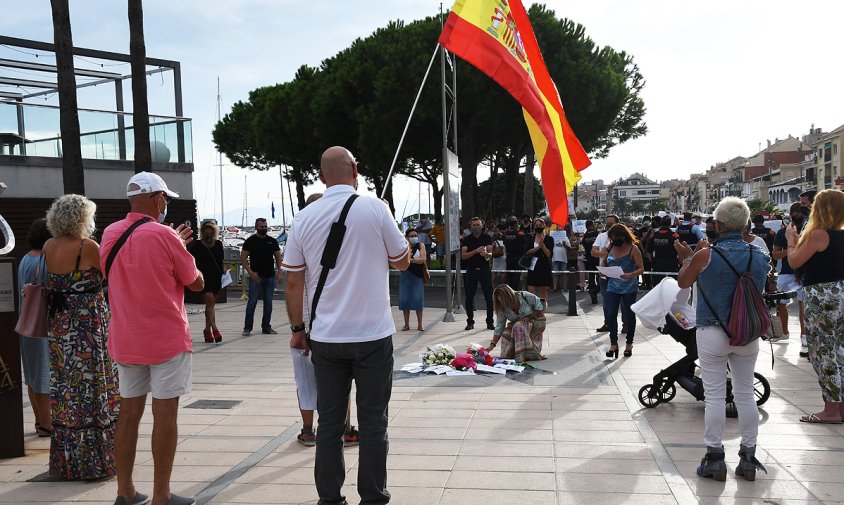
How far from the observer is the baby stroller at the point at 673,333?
661 centimetres

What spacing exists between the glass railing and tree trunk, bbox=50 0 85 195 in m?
3.37

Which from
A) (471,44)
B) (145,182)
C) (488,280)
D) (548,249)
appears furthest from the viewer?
(548,249)

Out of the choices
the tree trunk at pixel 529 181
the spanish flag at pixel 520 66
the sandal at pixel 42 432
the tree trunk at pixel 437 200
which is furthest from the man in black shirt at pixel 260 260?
the tree trunk at pixel 437 200

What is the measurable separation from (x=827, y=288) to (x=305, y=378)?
406 centimetres

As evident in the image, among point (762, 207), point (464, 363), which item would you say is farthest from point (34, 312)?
point (762, 207)

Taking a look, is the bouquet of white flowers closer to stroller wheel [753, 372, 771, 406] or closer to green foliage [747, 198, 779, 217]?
stroller wheel [753, 372, 771, 406]

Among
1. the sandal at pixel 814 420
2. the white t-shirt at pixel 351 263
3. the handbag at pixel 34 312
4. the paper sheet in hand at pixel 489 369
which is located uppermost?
the white t-shirt at pixel 351 263

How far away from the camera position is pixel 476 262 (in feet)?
40.5

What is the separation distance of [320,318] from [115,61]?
19456 millimetres

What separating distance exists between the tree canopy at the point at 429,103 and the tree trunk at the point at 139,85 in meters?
13.5

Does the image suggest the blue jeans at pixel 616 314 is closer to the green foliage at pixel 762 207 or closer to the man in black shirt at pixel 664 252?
the man in black shirt at pixel 664 252

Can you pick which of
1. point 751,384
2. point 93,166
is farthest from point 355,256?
point 93,166

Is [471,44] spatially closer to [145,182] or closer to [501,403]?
[501,403]

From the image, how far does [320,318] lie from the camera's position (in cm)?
378
